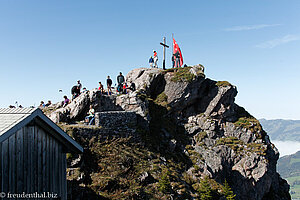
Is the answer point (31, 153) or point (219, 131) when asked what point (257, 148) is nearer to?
point (219, 131)

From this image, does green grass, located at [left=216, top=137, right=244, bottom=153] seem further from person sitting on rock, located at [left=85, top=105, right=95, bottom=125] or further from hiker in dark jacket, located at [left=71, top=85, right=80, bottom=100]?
hiker in dark jacket, located at [left=71, top=85, right=80, bottom=100]

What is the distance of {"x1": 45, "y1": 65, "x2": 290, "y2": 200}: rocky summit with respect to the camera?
21.3 meters

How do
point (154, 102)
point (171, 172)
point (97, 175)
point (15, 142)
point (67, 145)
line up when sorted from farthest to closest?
point (154, 102)
point (171, 172)
point (97, 175)
point (67, 145)
point (15, 142)

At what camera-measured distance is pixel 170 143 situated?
30.6m

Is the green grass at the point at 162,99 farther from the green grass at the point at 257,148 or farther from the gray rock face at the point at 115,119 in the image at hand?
the green grass at the point at 257,148

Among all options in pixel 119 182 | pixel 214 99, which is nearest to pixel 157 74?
pixel 214 99

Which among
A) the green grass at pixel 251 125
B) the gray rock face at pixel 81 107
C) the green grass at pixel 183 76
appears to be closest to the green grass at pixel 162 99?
the green grass at pixel 183 76

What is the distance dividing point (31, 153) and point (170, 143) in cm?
2139

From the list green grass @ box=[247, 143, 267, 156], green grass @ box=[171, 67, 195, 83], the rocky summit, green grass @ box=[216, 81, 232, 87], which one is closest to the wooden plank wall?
the rocky summit

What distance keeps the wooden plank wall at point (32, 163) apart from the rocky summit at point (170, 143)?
20.2 feet

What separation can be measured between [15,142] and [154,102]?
25358mm

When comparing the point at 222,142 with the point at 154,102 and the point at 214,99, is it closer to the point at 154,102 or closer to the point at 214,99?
the point at 214,99

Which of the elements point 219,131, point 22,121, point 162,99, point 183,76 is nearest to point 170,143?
point 162,99

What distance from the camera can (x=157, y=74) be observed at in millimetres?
36906
